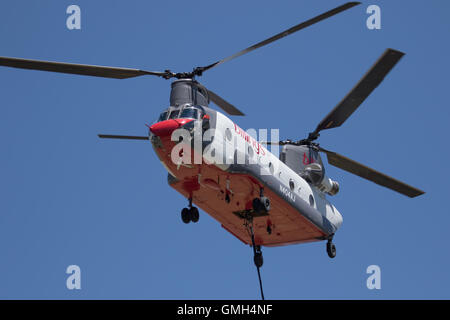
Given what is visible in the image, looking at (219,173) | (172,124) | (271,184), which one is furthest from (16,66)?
(271,184)

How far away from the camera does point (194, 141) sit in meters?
24.7

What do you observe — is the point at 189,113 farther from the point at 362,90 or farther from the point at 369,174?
the point at 369,174

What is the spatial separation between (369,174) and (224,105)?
6611mm

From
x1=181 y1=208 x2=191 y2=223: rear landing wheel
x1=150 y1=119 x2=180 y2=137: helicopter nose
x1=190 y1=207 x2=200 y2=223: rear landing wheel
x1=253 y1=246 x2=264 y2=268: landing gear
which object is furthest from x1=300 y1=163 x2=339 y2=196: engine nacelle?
x1=150 y1=119 x2=180 y2=137: helicopter nose

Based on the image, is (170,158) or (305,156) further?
(305,156)

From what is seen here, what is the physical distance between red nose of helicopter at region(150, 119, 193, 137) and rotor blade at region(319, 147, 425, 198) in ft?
28.8

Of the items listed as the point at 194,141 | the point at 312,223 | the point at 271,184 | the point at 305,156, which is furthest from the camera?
the point at 305,156

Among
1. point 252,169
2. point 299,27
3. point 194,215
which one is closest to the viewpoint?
point 299,27

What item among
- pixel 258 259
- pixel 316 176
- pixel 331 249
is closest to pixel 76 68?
pixel 258 259

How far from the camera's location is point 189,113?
82.3 feet

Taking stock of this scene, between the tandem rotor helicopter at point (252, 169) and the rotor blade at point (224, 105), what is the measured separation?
4cm
